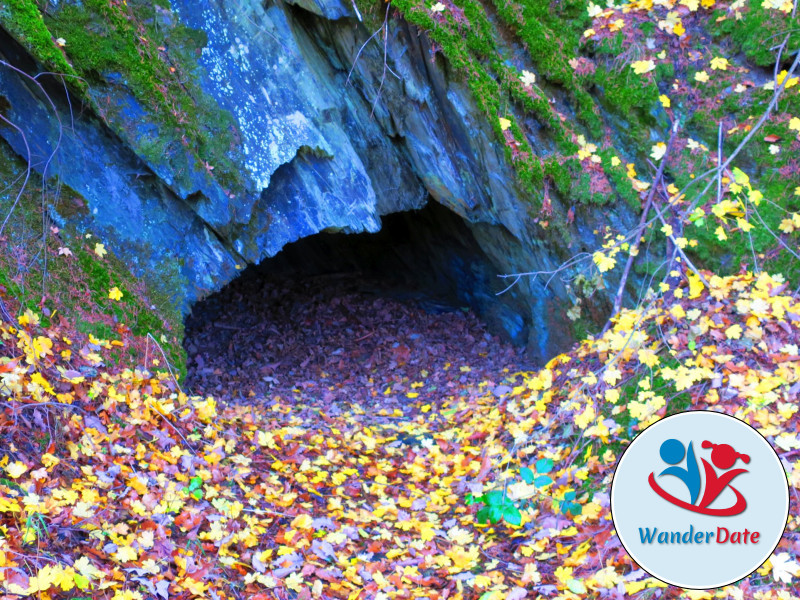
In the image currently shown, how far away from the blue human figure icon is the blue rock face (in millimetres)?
2855

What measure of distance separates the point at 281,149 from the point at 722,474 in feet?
13.9

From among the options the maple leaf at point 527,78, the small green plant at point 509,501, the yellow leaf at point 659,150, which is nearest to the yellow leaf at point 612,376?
the small green plant at point 509,501

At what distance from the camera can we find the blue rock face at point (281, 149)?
194 inches

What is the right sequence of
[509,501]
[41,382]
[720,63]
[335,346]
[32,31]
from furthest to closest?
1. [335,346]
2. [720,63]
3. [32,31]
4. [509,501]
5. [41,382]

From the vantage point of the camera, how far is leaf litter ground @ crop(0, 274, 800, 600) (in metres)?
3.19

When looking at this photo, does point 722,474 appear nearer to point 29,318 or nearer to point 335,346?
point 29,318

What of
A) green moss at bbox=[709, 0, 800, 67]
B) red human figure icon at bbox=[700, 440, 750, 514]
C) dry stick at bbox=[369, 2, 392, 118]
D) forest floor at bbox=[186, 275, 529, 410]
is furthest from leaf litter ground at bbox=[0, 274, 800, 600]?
dry stick at bbox=[369, 2, 392, 118]

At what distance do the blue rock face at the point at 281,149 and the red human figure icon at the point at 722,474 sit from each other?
2946 millimetres

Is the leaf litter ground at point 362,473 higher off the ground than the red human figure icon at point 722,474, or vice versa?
the leaf litter ground at point 362,473

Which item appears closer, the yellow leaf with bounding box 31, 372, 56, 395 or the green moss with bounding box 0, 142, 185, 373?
the yellow leaf with bounding box 31, 372, 56, 395

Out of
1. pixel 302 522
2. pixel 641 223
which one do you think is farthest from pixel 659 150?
pixel 302 522

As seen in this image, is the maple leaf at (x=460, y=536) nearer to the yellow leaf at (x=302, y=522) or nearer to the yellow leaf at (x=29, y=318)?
the yellow leaf at (x=302, y=522)

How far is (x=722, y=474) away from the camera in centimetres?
330

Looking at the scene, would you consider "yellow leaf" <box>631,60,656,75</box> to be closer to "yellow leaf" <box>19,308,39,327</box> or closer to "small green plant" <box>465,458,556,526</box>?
"small green plant" <box>465,458,556,526</box>
